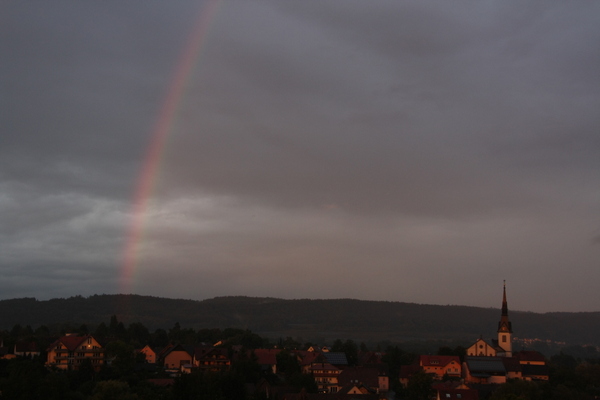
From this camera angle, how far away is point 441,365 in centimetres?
10100

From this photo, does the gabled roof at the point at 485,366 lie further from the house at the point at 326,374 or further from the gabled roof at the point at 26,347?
the gabled roof at the point at 26,347

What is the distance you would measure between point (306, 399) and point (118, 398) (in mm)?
18539

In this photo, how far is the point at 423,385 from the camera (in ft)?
262

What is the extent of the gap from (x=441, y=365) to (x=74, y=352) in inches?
2132

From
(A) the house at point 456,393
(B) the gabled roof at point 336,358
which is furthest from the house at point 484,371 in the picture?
(B) the gabled roof at point 336,358

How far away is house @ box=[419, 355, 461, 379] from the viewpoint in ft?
328

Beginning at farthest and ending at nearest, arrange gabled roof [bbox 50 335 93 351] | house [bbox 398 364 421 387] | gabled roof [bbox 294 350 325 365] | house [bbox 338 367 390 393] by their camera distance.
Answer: gabled roof [bbox 294 350 325 365]
house [bbox 398 364 421 387]
gabled roof [bbox 50 335 93 351]
house [bbox 338 367 390 393]

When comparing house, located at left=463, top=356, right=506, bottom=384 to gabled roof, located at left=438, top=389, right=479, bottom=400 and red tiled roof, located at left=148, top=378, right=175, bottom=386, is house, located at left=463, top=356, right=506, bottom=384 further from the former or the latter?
red tiled roof, located at left=148, top=378, right=175, bottom=386

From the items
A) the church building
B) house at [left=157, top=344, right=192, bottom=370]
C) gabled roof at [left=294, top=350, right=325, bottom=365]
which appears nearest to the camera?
gabled roof at [left=294, top=350, right=325, bottom=365]

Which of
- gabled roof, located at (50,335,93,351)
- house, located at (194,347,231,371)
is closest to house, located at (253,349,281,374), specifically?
house, located at (194,347,231,371)

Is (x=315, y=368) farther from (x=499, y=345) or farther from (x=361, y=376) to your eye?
(x=499, y=345)

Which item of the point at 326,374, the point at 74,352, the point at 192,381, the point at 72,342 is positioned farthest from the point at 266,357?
the point at 192,381

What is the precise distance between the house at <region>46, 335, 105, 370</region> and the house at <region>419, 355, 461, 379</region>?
155 feet

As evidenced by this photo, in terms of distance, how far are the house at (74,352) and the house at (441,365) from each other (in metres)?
47.4
